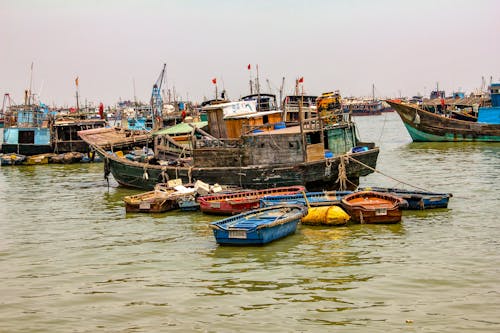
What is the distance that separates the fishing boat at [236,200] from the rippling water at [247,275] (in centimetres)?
45

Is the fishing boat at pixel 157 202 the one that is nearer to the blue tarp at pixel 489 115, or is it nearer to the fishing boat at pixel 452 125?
the fishing boat at pixel 452 125

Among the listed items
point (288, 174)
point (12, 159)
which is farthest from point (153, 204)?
point (12, 159)

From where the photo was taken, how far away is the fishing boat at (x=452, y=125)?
50.4 metres

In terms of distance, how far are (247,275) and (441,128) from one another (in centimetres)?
4388

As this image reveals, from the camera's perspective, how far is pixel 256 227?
16.0 metres

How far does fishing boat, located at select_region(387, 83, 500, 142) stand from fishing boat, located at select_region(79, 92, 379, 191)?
27.7 meters

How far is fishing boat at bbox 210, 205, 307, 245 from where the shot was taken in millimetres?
16203

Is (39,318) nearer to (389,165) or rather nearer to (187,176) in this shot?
(187,176)

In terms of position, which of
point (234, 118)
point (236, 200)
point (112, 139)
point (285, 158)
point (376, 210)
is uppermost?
point (234, 118)

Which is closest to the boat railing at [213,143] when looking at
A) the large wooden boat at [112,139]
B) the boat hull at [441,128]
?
the large wooden boat at [112,139]

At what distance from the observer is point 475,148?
47031mm

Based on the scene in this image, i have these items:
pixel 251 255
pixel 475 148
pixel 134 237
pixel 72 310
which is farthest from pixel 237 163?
pixel 475 148

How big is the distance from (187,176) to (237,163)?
263 centimetres

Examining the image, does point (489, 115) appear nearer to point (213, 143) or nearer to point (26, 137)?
point (213, 143)
